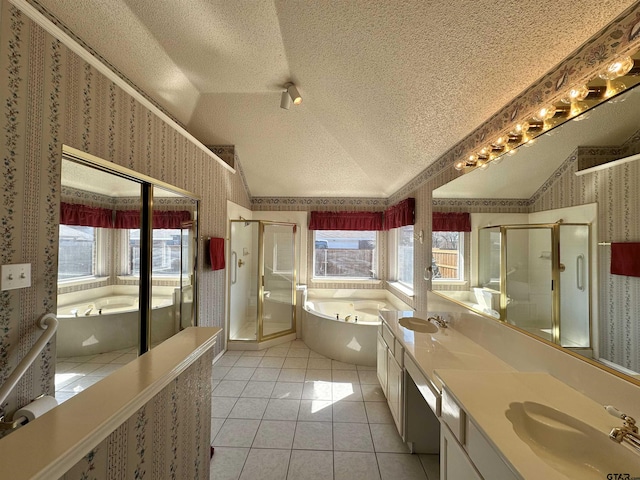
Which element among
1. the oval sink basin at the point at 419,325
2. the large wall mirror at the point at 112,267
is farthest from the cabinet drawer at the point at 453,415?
the large wall mirror at the point at 112,267

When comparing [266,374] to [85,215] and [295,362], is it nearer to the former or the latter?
[295,362]

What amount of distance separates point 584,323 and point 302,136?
2.98m

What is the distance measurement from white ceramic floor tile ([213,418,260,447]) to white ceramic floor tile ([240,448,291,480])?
125 millimetres

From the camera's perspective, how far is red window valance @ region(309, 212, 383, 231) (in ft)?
14.0

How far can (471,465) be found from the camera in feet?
2.99

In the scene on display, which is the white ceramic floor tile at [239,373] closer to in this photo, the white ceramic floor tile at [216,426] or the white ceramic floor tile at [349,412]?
the white ceramic floor tile at [216,426]

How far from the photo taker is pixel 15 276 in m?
1.04

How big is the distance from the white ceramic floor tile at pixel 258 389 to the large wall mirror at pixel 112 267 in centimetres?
91

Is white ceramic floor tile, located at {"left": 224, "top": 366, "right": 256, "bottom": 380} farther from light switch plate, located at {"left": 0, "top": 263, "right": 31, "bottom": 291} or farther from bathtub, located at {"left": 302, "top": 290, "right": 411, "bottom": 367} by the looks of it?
light switch plate, located at {"left": 0, "top": 263, "right": 31, "bottom": 291}

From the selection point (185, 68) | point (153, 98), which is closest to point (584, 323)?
point (185, 68)

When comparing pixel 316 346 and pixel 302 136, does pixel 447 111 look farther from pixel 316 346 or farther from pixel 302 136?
pixel 316 346

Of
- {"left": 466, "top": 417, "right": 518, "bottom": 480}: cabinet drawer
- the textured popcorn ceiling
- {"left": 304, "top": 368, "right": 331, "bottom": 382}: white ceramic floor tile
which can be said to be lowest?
{"left": 304, "top": 368, "right": 331, "bottom": 382}: white ceramic floor tile

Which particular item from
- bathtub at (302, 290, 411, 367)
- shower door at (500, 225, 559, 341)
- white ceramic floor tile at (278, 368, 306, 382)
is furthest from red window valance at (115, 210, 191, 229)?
shower door at (500, 225, 559, 341)

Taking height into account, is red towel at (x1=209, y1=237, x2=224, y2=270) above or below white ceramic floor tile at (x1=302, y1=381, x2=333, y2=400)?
above
